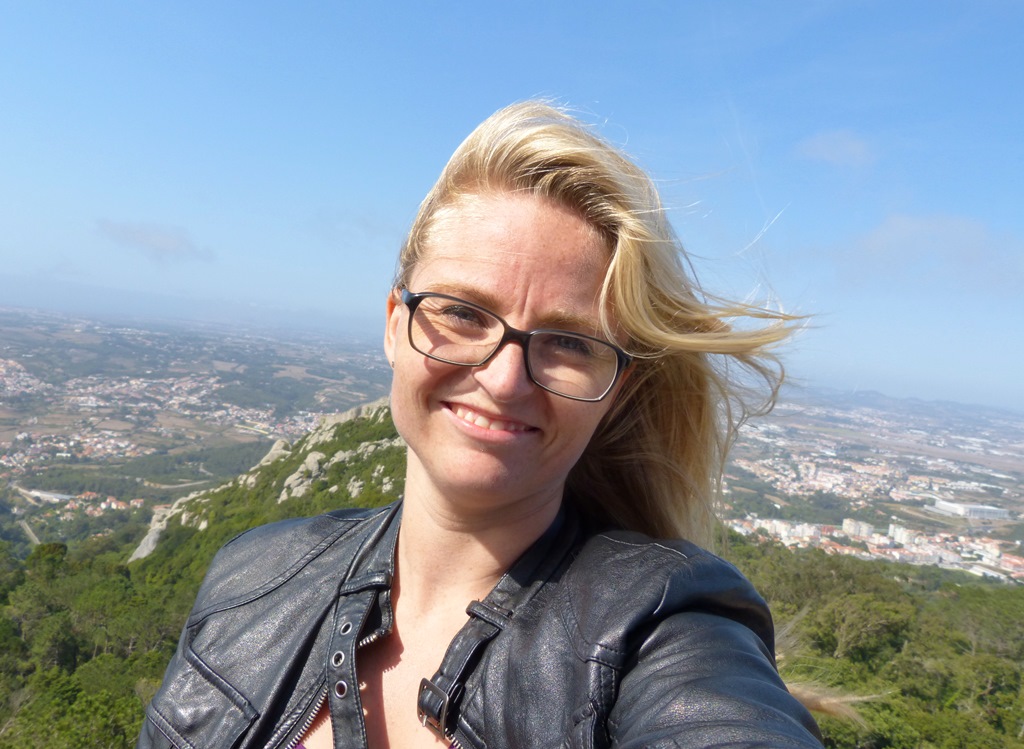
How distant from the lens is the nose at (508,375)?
1303mm

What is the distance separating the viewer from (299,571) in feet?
5.72

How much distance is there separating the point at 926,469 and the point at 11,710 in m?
40.1

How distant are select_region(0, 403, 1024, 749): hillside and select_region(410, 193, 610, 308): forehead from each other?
40.1 ft

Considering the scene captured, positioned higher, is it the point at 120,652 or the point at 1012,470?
the point at 1012,470

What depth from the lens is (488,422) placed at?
4.41 ft

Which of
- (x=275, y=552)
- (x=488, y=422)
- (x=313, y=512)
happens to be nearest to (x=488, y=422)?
(x=488, y=422)

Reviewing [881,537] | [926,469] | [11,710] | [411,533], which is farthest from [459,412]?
[926,469]

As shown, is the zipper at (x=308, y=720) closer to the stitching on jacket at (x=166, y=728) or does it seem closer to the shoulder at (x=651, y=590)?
the stitching on jacket at (x=166, y=728)

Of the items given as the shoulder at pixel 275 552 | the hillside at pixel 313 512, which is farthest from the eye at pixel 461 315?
the hillside at pixel 313 512

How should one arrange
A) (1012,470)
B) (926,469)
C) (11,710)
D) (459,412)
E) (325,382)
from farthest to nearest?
(325,382) < (1012,470) < (926,469) < (11,710) < (459,412)

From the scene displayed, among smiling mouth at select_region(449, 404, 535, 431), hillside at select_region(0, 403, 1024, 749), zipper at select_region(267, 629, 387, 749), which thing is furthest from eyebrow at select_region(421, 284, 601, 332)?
hillside at select_region(0, 403, 1024, 749)

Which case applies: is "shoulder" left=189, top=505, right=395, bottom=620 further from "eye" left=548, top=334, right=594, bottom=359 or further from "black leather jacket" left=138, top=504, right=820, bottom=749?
"eye" left=548, top=334, right=594, bottom=359

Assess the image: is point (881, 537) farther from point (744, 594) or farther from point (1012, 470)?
point (744, 594)

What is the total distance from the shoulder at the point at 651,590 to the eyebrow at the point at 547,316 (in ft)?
1.57
